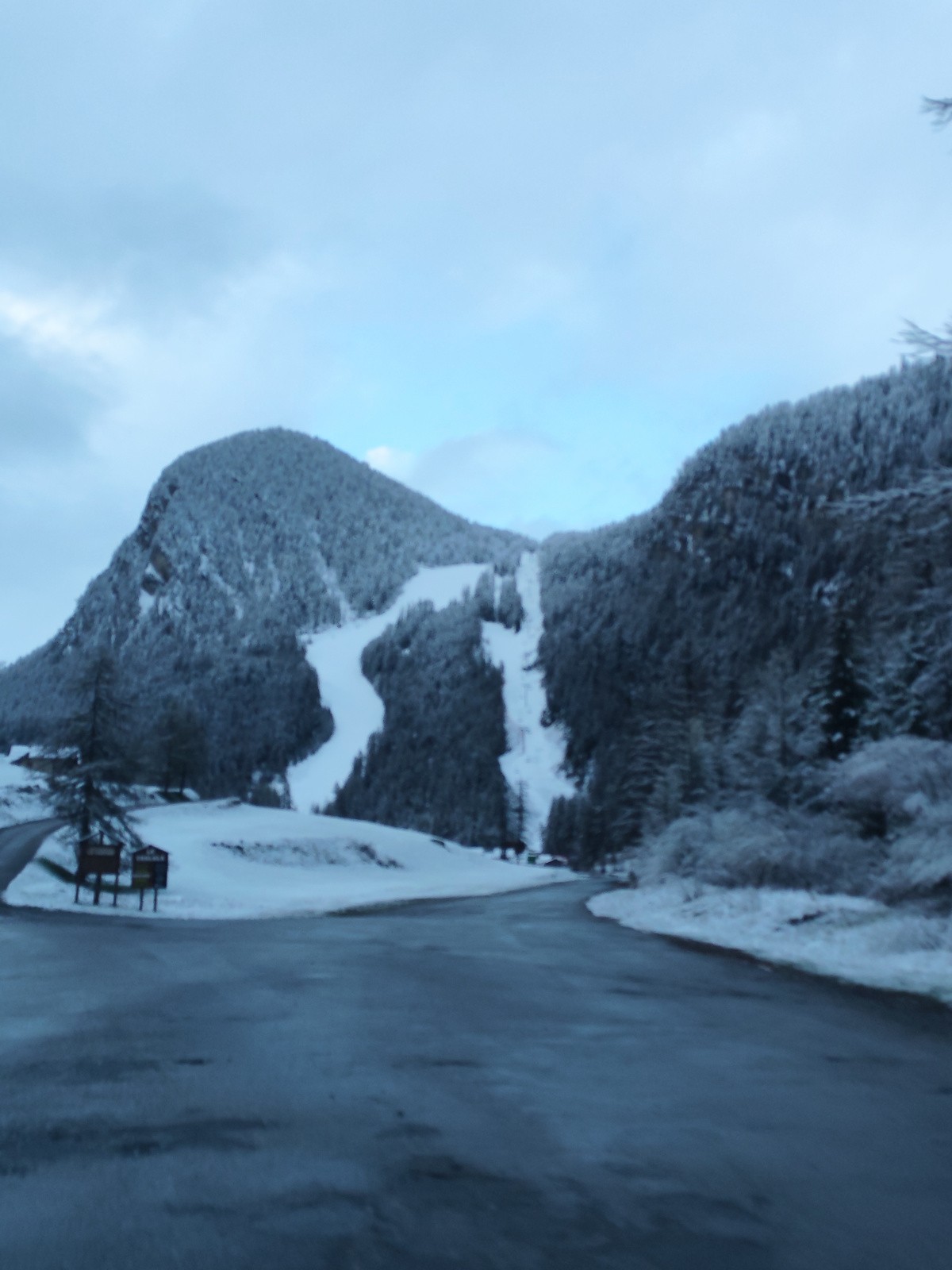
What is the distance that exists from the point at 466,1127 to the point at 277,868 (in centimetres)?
4754

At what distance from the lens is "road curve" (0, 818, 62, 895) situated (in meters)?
32.8

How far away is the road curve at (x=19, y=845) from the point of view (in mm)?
32750

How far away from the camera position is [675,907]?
27.2 metres

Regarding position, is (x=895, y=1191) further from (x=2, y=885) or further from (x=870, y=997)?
(x=2, y=885)

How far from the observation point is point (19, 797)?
221 feet

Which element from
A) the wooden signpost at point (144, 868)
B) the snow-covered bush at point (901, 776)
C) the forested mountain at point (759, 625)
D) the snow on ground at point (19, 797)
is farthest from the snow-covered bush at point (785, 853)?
the snow on ground at point (19, 797)

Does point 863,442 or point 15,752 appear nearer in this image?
point 15,752

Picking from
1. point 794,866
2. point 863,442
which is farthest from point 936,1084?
point 863,442

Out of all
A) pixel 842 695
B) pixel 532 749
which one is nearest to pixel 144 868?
pixel 842 695

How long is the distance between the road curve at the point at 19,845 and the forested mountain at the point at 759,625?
84.6 feet

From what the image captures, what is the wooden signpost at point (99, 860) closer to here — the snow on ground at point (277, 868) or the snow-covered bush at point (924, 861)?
the snow on ground at point (277, 868)

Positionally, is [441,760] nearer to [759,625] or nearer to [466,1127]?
[759,625]

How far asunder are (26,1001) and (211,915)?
18715 mm

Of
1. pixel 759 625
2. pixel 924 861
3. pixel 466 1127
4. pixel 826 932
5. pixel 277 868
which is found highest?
pixel 759 625
